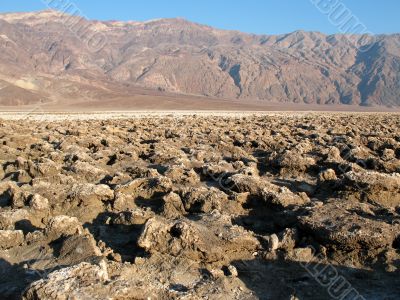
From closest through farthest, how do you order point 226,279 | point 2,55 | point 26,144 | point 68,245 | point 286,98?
1. point 226,279
2. point 68,245
3. point 26,144
4. point 2,55
5. point 286,98

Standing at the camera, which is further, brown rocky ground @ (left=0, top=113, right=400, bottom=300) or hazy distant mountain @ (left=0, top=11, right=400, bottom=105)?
hazy distant mountain @ (left=0, top=11, right=400, bottom=105)

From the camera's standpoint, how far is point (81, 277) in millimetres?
3668

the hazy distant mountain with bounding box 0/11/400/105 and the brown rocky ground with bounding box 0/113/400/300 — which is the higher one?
the hazy distant mountain with bounding box 0/11/400/105

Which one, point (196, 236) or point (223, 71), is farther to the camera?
point (223, 71)

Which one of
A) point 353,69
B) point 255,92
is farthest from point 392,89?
point 255,92

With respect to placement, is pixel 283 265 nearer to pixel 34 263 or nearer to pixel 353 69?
pixel 34 263

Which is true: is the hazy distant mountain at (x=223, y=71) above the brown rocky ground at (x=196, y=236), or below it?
above

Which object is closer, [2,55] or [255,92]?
[2,55]

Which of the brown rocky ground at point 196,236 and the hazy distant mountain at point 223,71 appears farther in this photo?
the hazy distant mountain at point 223,71

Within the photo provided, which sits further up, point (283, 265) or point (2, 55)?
point (2, 55)

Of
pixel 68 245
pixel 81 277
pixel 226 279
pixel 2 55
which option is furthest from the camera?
pixel 2 55

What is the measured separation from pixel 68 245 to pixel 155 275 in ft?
3.29

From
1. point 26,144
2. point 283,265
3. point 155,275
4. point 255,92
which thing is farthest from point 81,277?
point 255,92

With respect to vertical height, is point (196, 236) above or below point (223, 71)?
below
